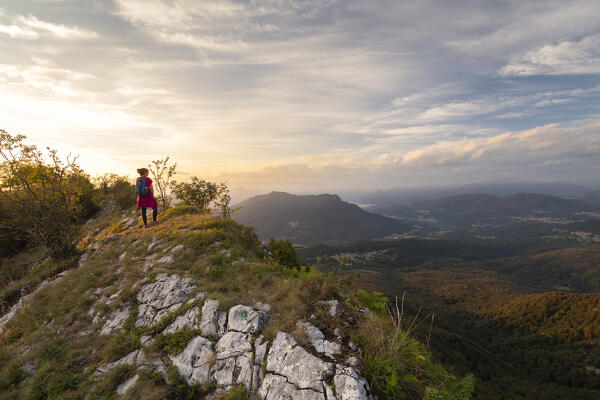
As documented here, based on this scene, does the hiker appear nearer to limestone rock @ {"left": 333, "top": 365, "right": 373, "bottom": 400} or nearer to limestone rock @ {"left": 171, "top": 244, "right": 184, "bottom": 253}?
limestone rock @ {"left": 171, "top": 244, "right": 184, "bottom": 253}

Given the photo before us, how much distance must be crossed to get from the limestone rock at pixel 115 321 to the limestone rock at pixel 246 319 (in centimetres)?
436

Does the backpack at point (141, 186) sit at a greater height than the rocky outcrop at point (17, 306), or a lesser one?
greater

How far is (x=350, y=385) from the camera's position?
13.1 ft

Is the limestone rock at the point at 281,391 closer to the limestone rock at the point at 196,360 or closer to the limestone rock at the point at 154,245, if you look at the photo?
the limestone rock at the point at 196,360

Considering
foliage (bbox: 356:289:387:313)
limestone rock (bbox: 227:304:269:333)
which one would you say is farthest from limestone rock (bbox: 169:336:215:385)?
foliage (bbox: 356:289:387:313)

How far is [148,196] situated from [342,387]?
15715mm

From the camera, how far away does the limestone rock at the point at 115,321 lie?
7.31 meters

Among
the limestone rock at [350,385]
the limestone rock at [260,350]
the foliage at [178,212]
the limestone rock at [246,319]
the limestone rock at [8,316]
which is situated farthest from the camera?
the foliage at [178,212]

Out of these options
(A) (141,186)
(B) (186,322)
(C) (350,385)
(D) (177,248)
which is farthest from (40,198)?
(C) (350,385)

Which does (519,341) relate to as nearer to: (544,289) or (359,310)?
(544,289)

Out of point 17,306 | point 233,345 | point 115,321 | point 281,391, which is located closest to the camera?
point 281,391

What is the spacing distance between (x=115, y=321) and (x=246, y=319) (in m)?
5.27

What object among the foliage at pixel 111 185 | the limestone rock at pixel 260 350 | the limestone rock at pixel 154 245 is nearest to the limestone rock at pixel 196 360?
the limestone rock at pixel 260 350

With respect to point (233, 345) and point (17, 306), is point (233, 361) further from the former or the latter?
point (17, 306)
